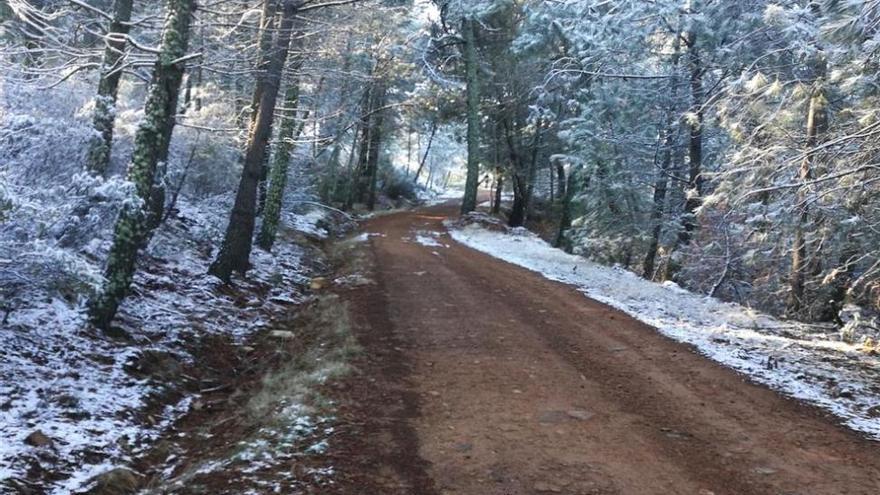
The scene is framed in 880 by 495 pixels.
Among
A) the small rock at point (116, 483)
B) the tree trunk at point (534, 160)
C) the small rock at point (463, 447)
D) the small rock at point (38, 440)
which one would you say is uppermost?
the tree trunk at point (534, 160)

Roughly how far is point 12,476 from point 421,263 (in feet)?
37.1

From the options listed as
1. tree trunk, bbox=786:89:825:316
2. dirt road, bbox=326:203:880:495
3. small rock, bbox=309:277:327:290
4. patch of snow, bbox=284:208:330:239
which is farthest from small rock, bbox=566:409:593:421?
patch of snow, bbox=284:208:330:239

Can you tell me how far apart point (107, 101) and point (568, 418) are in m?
7.06

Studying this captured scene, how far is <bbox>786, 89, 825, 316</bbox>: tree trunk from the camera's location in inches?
314

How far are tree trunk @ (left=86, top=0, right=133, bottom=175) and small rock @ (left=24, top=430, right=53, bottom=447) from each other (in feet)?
13.1

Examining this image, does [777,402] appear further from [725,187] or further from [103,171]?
[103,171]

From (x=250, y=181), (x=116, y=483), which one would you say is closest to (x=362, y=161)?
(x=250, y=181)

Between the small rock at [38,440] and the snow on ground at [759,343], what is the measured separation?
7.09 meters

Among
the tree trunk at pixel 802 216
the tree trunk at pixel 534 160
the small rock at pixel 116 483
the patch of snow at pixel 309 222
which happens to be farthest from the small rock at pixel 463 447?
the tree trunk at pixel 534 160

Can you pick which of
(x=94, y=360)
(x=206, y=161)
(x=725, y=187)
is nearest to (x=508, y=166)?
(x=206, y=161)

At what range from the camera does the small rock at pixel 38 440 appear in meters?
4.84

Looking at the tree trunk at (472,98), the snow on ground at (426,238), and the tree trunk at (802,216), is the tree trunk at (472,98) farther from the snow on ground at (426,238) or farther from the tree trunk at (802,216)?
the tree trunk at (802,216)

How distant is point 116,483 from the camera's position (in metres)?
4.72

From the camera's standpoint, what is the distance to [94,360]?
650 centimetres
